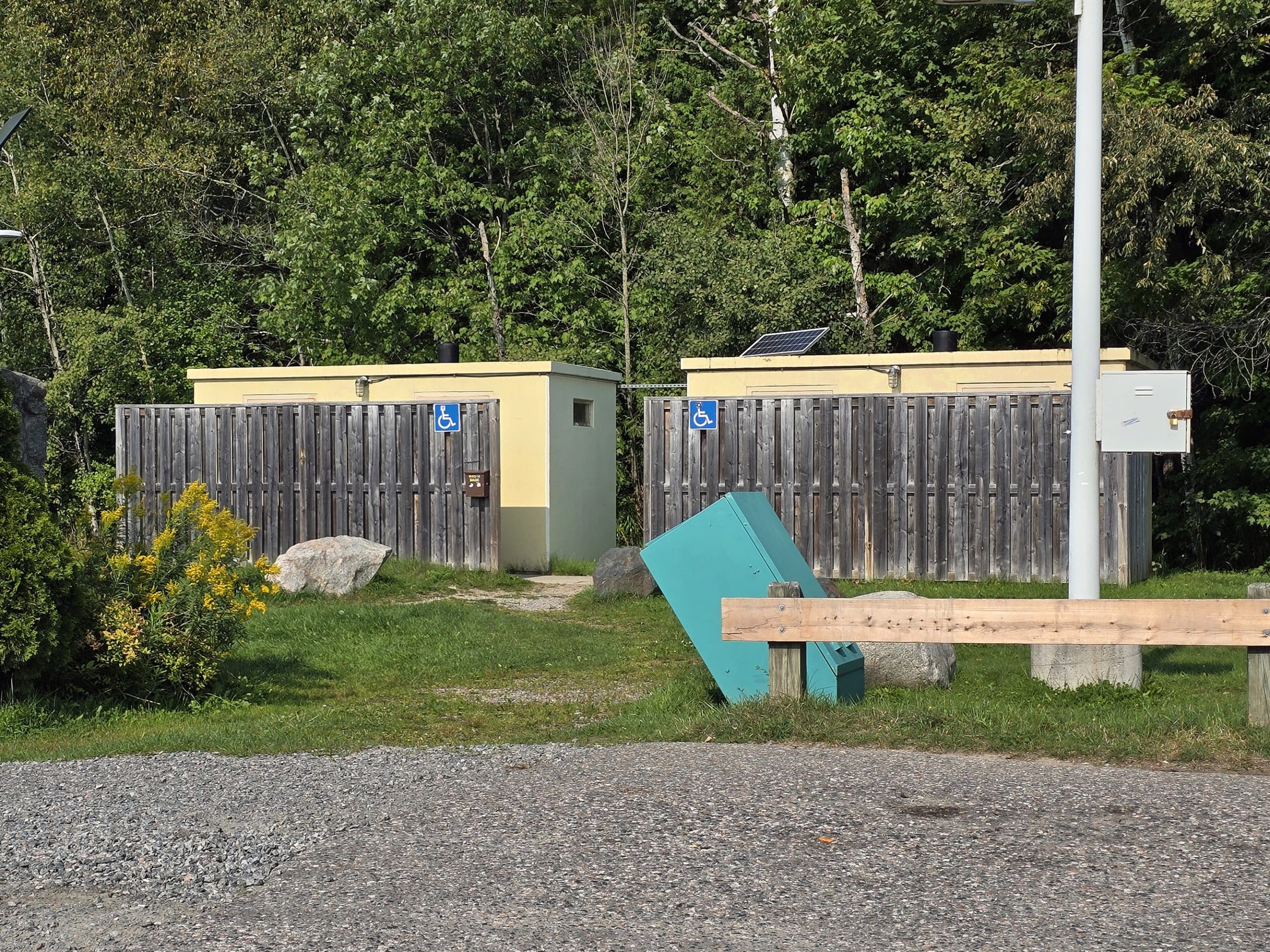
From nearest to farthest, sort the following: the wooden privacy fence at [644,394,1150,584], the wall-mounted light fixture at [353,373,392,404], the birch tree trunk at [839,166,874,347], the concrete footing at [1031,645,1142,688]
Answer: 1. the concrete footing at [1031,645,1142,688]
2. the wooden privacy fence at [644,394,1150,584]
3. the wall-mounted light fixture at [353,373,392,404]
4. the birch tree trunk at [839,166,874,347]

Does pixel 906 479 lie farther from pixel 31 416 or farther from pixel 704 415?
pixel 31 416

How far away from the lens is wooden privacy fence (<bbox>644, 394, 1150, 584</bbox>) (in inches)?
621

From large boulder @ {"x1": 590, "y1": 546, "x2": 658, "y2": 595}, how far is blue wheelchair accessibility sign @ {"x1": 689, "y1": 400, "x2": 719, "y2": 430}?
239cm

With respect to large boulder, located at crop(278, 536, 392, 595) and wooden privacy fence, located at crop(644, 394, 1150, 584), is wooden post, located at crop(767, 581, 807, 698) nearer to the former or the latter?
large boulder, located at crop(278, 536, 392, 595)

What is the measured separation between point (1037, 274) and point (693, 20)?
10916 millimetres

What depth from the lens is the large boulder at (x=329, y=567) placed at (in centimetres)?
1489

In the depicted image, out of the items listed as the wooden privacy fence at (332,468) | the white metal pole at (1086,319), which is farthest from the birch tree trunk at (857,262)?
the white metal pole at (1086,319)

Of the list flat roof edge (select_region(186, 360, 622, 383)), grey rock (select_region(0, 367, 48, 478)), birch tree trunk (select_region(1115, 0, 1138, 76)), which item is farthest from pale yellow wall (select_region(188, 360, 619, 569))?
birch tree trunk (select_region(1115, 0, 1138, 76))

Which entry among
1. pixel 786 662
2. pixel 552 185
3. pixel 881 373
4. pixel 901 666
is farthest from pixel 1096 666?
pixel 552 185

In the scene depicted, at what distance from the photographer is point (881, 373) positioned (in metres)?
Result: 17.1

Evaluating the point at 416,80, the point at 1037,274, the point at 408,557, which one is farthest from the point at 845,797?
the point at 416,80

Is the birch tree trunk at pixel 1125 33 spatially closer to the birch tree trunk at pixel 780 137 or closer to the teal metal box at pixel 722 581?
the birch tree trunk at pixel 780 137

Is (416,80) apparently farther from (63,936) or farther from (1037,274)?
(63,936)

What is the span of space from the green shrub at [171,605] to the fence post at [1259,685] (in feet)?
20.6
